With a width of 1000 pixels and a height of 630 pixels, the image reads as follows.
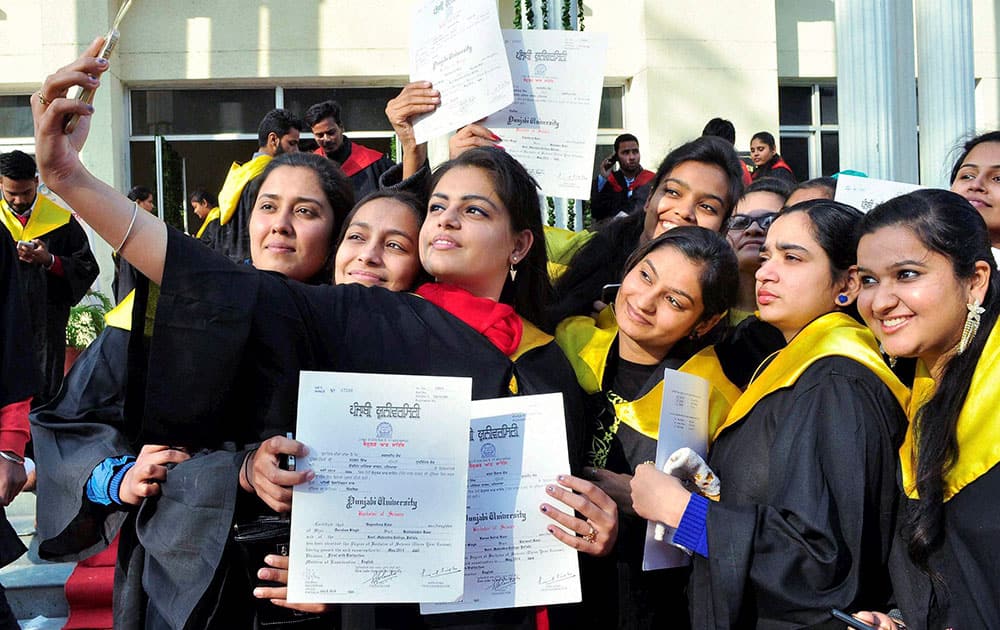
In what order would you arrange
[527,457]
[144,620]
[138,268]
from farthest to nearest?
[144,620] < [527,457] < [138,268]

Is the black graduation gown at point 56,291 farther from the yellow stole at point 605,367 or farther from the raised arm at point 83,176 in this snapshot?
the raised arm at point 83,176

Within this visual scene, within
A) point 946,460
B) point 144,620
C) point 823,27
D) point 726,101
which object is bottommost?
point 144,620

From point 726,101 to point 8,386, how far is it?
33.1 feet

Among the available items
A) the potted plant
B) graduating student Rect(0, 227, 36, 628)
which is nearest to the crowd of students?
graduating student Rect(0, 227, 36, 628)

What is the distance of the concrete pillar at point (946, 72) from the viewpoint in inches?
405

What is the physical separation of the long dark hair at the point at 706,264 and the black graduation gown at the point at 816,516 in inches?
20.5

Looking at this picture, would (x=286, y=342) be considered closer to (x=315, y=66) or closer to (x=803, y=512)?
(x=803, y=512)

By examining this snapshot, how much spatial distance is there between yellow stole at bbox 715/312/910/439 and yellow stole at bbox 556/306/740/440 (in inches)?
4.7

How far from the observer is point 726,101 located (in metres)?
12.2

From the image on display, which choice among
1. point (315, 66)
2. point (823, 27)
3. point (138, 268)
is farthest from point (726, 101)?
point (138, 268)

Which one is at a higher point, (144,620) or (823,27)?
(823,27)

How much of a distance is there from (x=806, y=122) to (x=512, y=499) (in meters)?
11.9
